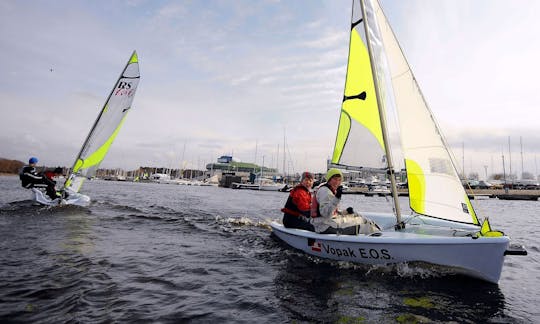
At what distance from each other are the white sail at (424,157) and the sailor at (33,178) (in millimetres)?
13594

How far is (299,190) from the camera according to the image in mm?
8008

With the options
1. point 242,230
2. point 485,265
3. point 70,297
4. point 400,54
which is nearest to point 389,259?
point 485,265

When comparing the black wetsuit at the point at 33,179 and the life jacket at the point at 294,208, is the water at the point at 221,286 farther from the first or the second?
the black wetsuit at the point at 33,179

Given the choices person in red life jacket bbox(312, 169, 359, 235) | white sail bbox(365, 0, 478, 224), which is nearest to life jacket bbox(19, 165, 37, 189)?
person in red life jacket bbox(312, 169, 359, 235)

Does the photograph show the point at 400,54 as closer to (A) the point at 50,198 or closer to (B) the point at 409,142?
(B) the point at 409,142

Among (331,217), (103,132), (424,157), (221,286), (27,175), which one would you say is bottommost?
(221,286)

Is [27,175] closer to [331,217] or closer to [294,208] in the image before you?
[294,208]

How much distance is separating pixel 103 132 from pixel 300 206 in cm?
1065

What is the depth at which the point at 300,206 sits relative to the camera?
788 cm

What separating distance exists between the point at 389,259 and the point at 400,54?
464 centimetres

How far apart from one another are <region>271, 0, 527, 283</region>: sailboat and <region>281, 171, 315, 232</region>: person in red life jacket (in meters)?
0.33

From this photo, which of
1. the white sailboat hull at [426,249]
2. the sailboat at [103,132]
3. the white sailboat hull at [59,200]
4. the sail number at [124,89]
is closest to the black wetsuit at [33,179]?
the white sailboat hull at [59,200]

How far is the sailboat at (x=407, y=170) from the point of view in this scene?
519 cm

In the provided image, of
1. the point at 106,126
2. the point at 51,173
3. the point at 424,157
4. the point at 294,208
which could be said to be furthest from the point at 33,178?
the point at 424,157
